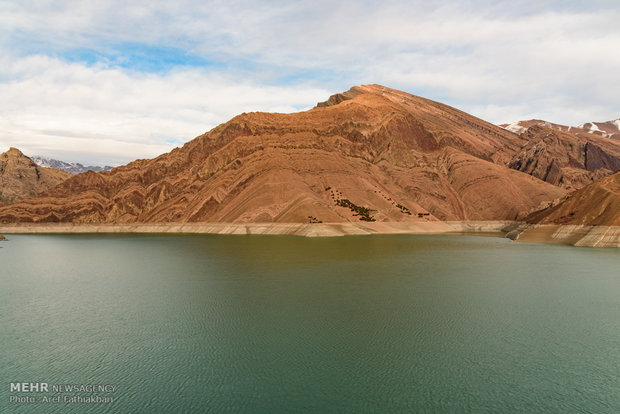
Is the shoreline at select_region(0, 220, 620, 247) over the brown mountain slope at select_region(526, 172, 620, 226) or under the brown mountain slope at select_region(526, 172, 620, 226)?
under

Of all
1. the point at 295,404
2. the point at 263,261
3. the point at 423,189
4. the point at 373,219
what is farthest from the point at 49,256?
the point at 423,189

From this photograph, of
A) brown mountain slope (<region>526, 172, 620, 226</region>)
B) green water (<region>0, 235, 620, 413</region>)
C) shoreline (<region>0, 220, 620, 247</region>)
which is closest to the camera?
green water (<region>0, 235, 620, 413</region>)

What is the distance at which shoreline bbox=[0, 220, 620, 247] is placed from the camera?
95.3m

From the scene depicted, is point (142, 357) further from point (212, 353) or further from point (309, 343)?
point (309, 343)

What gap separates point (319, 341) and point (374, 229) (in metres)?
121

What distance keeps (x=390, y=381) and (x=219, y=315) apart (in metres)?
17.2

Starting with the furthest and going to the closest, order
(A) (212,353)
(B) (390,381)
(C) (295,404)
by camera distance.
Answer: (A) (212,353) → (B) (390,381) → (C) (295,404)

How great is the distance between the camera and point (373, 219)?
154m

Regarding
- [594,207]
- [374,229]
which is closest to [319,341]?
[594,207]

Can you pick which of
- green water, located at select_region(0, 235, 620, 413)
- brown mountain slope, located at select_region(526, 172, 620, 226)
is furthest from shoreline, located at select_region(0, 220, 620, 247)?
green water, located at select_region(0, 235, 620, 413)

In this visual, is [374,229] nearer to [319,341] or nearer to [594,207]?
[594,207]

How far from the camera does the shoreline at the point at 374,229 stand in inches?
3752

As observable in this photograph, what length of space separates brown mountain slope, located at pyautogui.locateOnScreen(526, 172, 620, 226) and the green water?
48493 mm

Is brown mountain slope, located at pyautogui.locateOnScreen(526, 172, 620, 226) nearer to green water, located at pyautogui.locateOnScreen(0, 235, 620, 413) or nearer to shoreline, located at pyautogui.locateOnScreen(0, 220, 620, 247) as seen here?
shoreline, located at pyautogui.locateOnScreen(0, 220, 620, 247)
